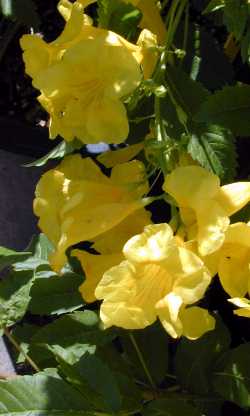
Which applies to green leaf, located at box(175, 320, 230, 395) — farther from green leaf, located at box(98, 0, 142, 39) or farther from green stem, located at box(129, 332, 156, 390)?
green leaf, located at box(98, 0, 142, 39)

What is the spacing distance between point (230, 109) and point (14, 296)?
0.39 meters

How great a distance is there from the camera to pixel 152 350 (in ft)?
3.47

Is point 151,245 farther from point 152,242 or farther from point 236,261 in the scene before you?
point 236,261

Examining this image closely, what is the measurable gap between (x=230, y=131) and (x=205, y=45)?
0.90 ft

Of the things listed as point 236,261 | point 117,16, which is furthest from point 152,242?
point 117,16

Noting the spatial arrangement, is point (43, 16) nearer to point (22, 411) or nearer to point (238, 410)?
point (238, 410)

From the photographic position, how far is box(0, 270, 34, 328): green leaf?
1.01 metres

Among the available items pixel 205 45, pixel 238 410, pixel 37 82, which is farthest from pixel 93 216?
pixel 238 410

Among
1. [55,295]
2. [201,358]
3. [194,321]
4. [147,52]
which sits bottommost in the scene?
[201,358]

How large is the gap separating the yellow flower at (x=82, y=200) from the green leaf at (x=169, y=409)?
0.83 feet

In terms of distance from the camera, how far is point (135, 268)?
2.30 feet

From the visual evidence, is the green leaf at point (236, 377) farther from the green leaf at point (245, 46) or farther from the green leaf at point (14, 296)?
the green leaf at point (245, 46)

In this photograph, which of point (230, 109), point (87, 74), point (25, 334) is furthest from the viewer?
point (25, 334)

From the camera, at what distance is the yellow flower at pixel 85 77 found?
77 cm
